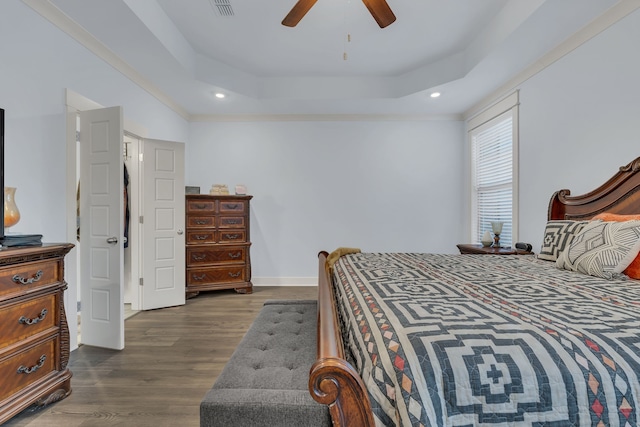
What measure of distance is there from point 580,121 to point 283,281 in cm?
397

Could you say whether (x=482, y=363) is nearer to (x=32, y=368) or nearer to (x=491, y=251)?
(x=32, y=368)

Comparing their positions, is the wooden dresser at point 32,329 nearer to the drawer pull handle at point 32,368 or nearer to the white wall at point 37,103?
the drawer pull handle at point 32,368

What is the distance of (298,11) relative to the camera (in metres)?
2.17

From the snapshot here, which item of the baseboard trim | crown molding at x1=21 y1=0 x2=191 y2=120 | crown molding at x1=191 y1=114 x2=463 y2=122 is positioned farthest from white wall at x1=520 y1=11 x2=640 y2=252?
crown molding at x1=21 y1=0 x2=191 y2=120

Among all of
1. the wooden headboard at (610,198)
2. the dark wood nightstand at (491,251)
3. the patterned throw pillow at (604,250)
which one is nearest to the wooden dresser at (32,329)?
the patterned throw pillow at (604,250)

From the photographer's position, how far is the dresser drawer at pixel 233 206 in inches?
167

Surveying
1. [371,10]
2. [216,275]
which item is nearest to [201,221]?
[216,275]

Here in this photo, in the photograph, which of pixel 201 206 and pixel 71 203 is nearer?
pixel 71 203

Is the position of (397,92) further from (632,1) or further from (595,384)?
(595,384)

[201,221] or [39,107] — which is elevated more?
[39,107]

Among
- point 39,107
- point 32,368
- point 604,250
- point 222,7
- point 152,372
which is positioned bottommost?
point 152,372

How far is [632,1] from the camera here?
2.12 meters

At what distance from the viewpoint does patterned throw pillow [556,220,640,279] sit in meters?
1.63

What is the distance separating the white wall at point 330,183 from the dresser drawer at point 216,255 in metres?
0.40
